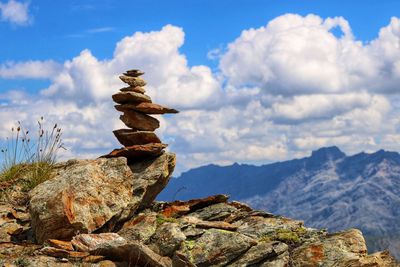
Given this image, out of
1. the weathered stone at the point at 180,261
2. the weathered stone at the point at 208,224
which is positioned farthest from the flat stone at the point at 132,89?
the weathered stone at the point at 180,261

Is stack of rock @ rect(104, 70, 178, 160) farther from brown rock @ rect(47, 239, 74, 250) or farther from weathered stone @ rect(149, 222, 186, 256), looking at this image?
brown rock @ rect(47, 239, 74, 250)

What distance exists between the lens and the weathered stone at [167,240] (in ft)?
70.6

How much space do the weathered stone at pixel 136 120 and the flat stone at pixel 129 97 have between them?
0.65 meters

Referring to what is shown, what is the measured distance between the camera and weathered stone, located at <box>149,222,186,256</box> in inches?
848

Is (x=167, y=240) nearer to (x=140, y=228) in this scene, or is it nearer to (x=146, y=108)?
(x=140, y=228)

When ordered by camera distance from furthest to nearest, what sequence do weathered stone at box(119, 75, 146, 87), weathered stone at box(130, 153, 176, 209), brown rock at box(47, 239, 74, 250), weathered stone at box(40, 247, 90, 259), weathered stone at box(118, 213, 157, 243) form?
weathered stone at box(119, 75, 146, 87)
weathered stone at box(130, 153, 176, 209)
weathered stone at box(118, 213, 157, 243)
brown rock at box(47, 239, 74, 250)
weathered stone at box(40, 247, 90, 259)

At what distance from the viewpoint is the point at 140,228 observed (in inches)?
916

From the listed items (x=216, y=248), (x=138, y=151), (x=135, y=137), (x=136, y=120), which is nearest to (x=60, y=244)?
(x=216, y=248)

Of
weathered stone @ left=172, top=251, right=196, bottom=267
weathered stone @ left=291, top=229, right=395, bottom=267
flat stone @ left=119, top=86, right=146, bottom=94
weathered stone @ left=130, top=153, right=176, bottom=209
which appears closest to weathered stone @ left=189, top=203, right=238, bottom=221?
weathered stone @ left=130, top=153, right=176, bottom=209

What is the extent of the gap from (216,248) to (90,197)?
18.9 feet

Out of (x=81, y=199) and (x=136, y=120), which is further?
(x=136, y=120)

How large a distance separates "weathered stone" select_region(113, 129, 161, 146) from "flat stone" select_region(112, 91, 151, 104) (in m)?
1.72

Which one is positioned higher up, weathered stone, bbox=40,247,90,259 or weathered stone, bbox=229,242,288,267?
weathered stone, bbox=229,242,288,267

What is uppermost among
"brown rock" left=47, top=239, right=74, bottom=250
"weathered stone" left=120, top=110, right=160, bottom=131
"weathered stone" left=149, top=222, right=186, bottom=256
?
"weathered stone" left=120, top=110, right=160, bottom=131
